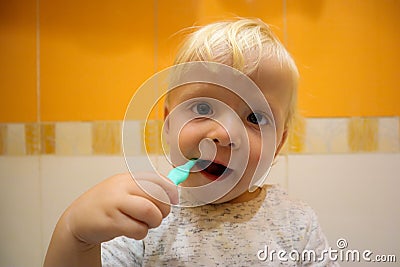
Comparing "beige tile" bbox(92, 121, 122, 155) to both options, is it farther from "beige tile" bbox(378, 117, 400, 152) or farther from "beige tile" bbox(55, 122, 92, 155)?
"beige tile" bbox(378, 117, 400, 152)

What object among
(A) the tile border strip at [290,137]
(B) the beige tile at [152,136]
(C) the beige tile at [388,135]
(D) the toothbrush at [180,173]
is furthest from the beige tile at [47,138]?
(C) the beige tile at [388,135]

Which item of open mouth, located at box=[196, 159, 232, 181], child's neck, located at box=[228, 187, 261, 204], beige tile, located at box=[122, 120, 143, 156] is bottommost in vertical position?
child's neck, located at box=[228, 187, 261, 204]

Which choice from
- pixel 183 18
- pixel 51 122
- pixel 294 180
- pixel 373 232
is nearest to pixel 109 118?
pixel 51 122

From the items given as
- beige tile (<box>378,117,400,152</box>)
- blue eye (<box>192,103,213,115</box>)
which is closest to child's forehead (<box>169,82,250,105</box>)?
blue eye (<box>192,103,213,115</box>)

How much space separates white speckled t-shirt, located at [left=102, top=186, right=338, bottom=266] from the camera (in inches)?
16.2

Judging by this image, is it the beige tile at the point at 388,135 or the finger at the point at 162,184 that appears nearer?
the finger at the point at 162,184

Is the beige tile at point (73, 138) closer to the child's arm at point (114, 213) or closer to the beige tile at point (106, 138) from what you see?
the beige tile at point (106, 138)

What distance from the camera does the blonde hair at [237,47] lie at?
1.29ft

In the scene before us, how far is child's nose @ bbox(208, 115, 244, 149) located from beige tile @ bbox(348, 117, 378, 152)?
398 millimetres

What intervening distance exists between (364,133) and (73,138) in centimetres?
52

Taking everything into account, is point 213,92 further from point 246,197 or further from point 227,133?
point 246,197

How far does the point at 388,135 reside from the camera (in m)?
0.70

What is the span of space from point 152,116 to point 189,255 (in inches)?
5.8

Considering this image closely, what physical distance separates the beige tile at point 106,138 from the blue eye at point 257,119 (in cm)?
37
